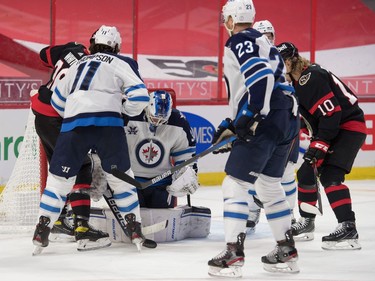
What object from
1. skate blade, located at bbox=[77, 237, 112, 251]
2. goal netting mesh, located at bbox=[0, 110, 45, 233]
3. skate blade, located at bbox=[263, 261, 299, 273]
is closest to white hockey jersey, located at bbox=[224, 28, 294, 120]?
skate blade, located at bbox=[263, 261, 299, 273]

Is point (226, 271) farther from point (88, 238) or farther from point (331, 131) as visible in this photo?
point (331, 131)

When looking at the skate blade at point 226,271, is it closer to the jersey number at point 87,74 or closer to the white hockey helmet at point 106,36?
the jersey number at point 87,74

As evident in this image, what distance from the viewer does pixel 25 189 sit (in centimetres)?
634

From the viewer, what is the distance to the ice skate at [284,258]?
494 centimetres

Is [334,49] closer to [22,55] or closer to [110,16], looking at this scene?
[110,16]

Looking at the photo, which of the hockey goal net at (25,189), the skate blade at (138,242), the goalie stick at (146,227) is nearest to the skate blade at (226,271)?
the skate blade at (138,242)

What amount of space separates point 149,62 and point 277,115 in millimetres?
4273

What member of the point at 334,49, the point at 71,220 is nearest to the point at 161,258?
the point at 71,220

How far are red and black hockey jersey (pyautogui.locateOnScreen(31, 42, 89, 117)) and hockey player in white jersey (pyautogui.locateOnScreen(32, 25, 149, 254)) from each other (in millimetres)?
342

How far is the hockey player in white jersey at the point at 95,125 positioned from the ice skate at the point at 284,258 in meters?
0.77

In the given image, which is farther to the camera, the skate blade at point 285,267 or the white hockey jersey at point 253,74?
the skate blade at point 285,267

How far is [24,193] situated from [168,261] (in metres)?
1.34

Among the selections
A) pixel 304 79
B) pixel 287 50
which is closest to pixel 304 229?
pixel 304 79

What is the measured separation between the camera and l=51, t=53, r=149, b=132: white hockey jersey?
5.36 meters
